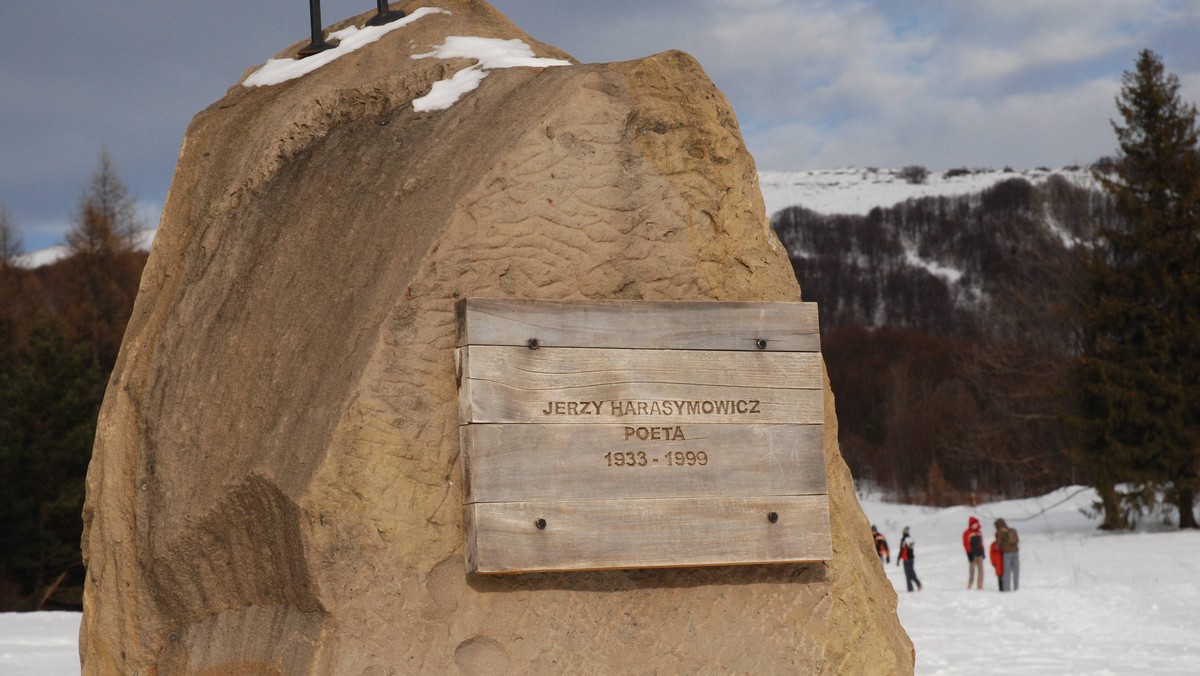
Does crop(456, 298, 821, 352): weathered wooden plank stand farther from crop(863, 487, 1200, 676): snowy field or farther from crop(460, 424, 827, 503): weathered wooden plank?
crop(863, 487, 1200, 676): snowy field

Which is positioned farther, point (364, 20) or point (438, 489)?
point (364, 20)

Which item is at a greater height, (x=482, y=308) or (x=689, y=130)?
(x=689, y=130)

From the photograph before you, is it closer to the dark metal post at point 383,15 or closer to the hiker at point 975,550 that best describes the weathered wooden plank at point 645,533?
the dark metal post at point 383,15

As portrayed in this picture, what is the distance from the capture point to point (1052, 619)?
531 inches

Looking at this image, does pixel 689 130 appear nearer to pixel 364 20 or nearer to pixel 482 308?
pixel 482 308

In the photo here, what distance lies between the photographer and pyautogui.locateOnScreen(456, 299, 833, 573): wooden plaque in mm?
3811

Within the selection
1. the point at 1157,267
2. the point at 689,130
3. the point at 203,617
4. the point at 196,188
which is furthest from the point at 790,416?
the point at 1157,267

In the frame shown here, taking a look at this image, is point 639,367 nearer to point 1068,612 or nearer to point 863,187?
point 1068,612

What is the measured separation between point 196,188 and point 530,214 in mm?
1513

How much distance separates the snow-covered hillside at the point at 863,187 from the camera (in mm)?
115500

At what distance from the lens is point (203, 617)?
163 inches

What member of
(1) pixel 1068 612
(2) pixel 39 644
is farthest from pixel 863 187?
(2) pixel 39 644

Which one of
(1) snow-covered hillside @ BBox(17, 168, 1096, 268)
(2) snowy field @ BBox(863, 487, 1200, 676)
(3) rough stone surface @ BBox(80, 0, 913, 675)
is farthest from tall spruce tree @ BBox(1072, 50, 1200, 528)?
(1) snow-covered hillside @ BBox(17, 168, 1096, 268)

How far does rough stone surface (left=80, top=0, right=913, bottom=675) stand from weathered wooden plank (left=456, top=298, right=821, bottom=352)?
0.14m
